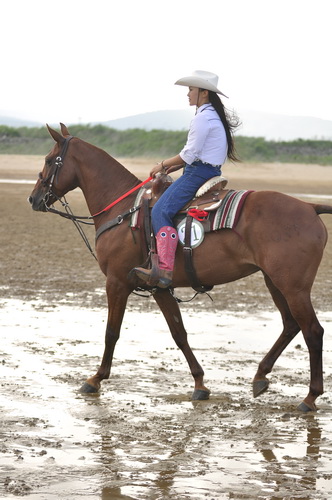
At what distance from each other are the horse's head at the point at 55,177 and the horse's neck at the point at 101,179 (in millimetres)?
145

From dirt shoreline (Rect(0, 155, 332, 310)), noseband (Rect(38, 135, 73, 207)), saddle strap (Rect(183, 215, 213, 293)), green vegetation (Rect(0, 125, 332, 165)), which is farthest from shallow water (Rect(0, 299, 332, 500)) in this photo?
green vegetation (Rect(0, 125, 332, 165))

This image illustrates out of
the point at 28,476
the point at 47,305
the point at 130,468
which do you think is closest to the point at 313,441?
the point at 130,468

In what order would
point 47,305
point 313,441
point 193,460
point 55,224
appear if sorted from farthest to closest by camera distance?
1. point 55,224
2. point 47,305
3. point 313,441
4. point 193,460

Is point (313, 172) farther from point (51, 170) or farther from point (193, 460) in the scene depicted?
point (193, 460)

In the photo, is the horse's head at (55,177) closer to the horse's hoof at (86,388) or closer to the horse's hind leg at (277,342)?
the horse's hoof at (86,388)

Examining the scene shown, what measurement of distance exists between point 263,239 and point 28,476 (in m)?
2.97

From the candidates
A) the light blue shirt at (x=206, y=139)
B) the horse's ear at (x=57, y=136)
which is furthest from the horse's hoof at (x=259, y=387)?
the horse's ear at (x=57, y=136)

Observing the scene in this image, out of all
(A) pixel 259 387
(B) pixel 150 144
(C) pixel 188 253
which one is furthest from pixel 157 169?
(B) pixel 150 144

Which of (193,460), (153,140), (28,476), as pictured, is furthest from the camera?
(153,140)

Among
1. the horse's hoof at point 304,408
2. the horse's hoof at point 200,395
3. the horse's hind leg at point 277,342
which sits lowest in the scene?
the horse's hoof at point 200,395

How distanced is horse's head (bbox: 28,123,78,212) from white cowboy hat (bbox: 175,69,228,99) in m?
1.37

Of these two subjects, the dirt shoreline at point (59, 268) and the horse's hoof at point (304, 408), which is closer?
the horse's hoof at point (304, 408)

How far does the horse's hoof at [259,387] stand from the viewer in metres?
7.73

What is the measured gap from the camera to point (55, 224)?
1983cm
